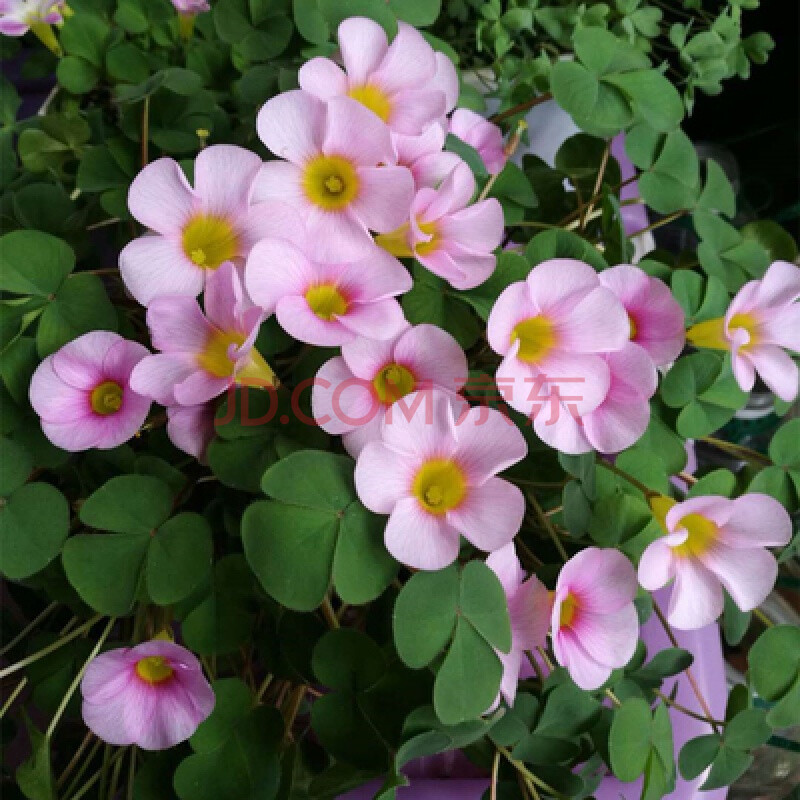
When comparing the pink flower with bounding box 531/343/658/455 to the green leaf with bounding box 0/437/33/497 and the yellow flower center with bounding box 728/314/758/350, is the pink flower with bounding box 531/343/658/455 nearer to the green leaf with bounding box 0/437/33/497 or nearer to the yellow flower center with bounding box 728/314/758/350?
the yellow flower center with bounding box 728/314/758/350

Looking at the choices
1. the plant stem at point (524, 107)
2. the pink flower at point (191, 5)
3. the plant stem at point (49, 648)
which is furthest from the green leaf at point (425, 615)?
the pink flower at point (191, 5)

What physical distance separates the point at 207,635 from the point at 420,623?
0.41 feet

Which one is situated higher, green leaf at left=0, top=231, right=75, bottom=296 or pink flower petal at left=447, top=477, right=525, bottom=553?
green leaf at left=0, top=231, right=75, bottom=296

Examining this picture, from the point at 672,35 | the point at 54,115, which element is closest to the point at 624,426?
the point at 54,115

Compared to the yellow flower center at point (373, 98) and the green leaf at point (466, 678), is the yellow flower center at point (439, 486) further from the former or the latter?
the yellow flower center at point (373, 98)

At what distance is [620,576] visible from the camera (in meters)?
0.39

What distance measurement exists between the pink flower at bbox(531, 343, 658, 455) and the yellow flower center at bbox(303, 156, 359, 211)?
0.14 metres

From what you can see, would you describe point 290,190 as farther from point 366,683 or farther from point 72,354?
point 366,683

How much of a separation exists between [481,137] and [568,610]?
0.30 m

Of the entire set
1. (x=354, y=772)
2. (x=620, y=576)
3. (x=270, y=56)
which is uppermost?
(x=270, y=56)

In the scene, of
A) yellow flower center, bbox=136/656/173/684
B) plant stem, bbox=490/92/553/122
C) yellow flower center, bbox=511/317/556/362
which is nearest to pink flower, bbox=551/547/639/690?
yellow flower center, bbox=511/317/556/362

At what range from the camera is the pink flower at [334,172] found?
0.36m

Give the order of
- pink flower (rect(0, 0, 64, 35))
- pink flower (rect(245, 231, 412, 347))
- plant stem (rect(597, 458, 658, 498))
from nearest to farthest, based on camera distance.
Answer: pink flower (rect(245, 231, 412, 347)) → plant stem (rect(597, 458, 658, 498)) → pink flower (rect(0, 0, 64, 35))

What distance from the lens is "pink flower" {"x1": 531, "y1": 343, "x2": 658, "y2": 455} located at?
37 centimetres
